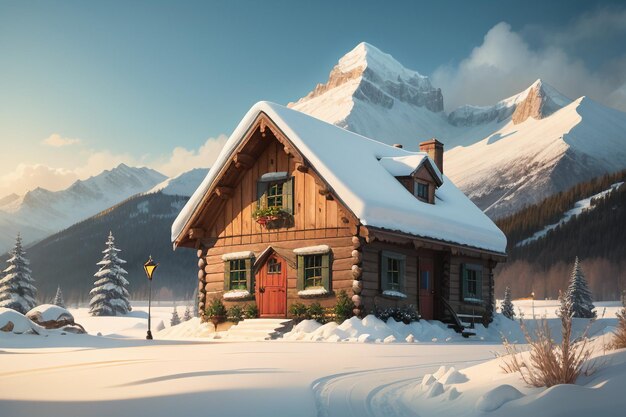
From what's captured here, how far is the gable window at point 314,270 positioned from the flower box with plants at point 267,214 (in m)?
1.34

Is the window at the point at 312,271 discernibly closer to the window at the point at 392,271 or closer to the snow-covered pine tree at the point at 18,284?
the window at the point at 392,271

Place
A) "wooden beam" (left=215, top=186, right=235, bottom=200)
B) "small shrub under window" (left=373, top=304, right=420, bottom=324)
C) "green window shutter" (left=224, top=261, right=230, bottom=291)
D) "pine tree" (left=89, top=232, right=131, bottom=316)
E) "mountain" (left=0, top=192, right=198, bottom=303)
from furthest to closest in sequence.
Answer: "mountain" (left=0, top=192, right=198, bottom=303) → "pine tree" (left=89, top=232, right=131, bottom=316) → "green window shutter" (left=224, top=261, right=230, bottom=291) → "wooden beam" (left=215, top=186, right=235, bottom=200) → "small shrub under window" (left=373, top=304, right=420, bottom=324)

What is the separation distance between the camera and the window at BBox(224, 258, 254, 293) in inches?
949

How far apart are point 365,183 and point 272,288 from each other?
15.7 ft

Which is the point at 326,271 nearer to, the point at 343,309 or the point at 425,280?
the point at 343,309

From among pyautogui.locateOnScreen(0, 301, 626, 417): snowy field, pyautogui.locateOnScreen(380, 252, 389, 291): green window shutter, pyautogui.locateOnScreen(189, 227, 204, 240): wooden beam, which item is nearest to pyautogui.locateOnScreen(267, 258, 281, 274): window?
pyautogui.locateOnScreen(189, 227, 204, 240): wooden beam

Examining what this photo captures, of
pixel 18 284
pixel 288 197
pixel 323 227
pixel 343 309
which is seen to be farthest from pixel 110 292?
pixel 343 309

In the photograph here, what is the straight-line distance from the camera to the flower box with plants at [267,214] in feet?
75.9

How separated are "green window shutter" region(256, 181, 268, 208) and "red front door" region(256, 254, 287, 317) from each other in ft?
6.05

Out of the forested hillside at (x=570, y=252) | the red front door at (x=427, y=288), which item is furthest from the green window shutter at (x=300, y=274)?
the forested hillside at (x=570, y=252)

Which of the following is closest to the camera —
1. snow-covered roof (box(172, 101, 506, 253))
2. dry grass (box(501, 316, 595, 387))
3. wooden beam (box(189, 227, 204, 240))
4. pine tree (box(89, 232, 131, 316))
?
dry grass (box(501, 316, 595, 387))

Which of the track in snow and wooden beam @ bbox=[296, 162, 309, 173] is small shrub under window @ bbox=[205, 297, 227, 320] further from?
the track in snow

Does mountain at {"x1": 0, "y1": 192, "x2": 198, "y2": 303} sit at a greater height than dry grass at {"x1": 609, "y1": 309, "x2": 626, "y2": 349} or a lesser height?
greater

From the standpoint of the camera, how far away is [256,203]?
24.4 metres
